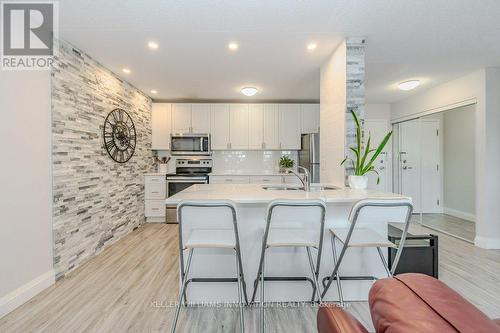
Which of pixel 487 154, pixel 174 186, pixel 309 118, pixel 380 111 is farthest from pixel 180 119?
pixel 487 154

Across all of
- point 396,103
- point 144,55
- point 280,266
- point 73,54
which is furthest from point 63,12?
point 396,103

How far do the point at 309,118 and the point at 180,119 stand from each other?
261 cm

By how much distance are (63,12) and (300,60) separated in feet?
7.98

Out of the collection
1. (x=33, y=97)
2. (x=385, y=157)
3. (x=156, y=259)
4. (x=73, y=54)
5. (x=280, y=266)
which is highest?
(x=73, y=54)

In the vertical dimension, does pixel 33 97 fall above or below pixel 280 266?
above

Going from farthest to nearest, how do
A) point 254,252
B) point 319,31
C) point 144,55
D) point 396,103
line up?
1. point 396,103
2. point 144,55
3. point 319,31
4. point 254,252

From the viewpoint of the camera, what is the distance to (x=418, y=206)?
5105mm

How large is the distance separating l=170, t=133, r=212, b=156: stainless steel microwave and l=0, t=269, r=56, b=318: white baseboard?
3013 millimetres

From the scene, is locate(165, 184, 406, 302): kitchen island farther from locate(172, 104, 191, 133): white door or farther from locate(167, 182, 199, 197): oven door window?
locate(172, 104, 191, 133): white door

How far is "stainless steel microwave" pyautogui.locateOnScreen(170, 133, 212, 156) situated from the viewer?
5074 millimetres

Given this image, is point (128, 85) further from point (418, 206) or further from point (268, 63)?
point (418, 206)

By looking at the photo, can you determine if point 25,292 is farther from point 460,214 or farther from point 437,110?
point 460,214

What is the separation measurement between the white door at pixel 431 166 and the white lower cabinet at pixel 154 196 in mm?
5131

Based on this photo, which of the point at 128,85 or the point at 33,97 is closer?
the point at 33,97
